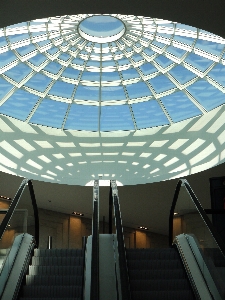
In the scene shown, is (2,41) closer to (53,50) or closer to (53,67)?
(53,50)

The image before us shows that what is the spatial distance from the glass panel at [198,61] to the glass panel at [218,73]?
1.02 ft

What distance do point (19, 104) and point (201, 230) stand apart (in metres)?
13.9

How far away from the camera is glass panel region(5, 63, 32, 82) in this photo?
790 inches

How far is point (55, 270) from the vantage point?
1020 centimetres

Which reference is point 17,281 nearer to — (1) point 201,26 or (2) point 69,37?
(1) point 201,26

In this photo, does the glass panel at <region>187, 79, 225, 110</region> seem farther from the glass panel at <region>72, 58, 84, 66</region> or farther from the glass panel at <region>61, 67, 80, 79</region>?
the glass panel at <region>61, 67, 80, 79</region>

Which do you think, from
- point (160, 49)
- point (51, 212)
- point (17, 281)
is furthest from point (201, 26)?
point (51, 212)

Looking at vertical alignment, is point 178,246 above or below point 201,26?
below

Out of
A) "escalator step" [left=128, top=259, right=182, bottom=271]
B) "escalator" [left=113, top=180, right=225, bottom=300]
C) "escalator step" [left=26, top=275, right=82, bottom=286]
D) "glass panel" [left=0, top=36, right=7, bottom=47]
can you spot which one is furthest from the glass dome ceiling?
"escalator step" [left=26, top=275, right=82, bottom=286]

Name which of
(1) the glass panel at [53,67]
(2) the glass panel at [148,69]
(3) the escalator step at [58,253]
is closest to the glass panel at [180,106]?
(2) the glass panel at [148,69]

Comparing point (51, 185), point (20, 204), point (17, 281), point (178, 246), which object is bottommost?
point (17, 281)

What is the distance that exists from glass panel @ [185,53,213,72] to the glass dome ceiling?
40 millimetres

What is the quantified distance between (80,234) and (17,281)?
21.5m

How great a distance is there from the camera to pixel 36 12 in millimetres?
10711
